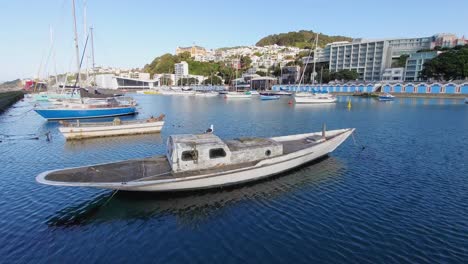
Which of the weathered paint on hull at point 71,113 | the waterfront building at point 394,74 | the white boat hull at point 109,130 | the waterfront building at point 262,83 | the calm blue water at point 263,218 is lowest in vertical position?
the calm blue water at point 263,218

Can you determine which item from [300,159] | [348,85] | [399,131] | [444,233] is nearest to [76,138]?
[300,159]

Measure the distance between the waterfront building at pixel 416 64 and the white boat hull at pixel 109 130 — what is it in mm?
169828

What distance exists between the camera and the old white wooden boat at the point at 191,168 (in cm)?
1616

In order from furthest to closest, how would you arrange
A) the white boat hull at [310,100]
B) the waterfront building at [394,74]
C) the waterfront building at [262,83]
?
the waterfront building at [262,83], the waterfront building at [394,74], the white boat hull at [310,100]

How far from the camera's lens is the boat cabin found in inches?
691

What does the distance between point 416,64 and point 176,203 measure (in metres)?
187

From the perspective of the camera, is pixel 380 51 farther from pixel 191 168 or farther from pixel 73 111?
pixel 191 168

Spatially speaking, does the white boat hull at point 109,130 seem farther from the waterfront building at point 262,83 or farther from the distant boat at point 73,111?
the waterfront building at point 262,83

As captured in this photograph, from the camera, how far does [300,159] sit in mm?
22203

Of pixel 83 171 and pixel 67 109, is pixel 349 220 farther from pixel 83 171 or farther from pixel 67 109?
pixel 67 109

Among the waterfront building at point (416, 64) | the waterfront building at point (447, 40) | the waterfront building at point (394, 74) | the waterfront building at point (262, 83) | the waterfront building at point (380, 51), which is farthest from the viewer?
the waterfront building at point (262, 83)

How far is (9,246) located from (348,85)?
155708mm

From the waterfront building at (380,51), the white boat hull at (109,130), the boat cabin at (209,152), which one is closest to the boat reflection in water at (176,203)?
the boat cabin at (209,152)

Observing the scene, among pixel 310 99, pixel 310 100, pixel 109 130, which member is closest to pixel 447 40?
pixel 310 99
